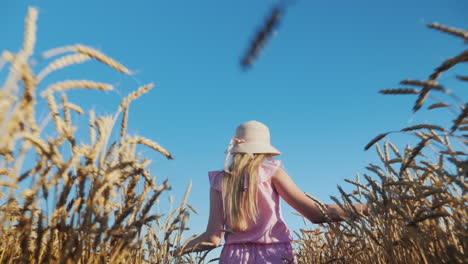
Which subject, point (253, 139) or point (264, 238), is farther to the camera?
point (253, 139)

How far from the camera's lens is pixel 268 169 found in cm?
287

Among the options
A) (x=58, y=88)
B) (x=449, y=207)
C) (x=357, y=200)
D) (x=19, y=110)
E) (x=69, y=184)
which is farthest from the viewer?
(x=357, y=200)

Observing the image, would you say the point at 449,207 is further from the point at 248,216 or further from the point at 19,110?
the point at 19,110

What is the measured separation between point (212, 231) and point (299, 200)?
0.70 meters

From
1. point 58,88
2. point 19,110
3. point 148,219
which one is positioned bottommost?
point 148,219

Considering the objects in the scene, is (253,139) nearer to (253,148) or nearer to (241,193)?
(253,148)

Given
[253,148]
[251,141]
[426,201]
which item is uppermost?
[251,141]

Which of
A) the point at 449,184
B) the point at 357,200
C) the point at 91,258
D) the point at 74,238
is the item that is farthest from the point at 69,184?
the point at 357,200

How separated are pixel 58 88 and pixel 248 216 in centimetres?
185

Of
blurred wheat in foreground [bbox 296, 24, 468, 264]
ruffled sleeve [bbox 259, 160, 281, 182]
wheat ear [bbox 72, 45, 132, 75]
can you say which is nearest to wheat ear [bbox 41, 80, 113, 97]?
wheat ear [bbox 72, 45, 132, 75]

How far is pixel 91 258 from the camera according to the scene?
1.37 meters

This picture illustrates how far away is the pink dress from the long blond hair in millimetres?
67

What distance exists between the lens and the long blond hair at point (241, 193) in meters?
2.69

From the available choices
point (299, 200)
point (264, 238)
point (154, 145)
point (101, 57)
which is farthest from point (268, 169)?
point (101, 57)
